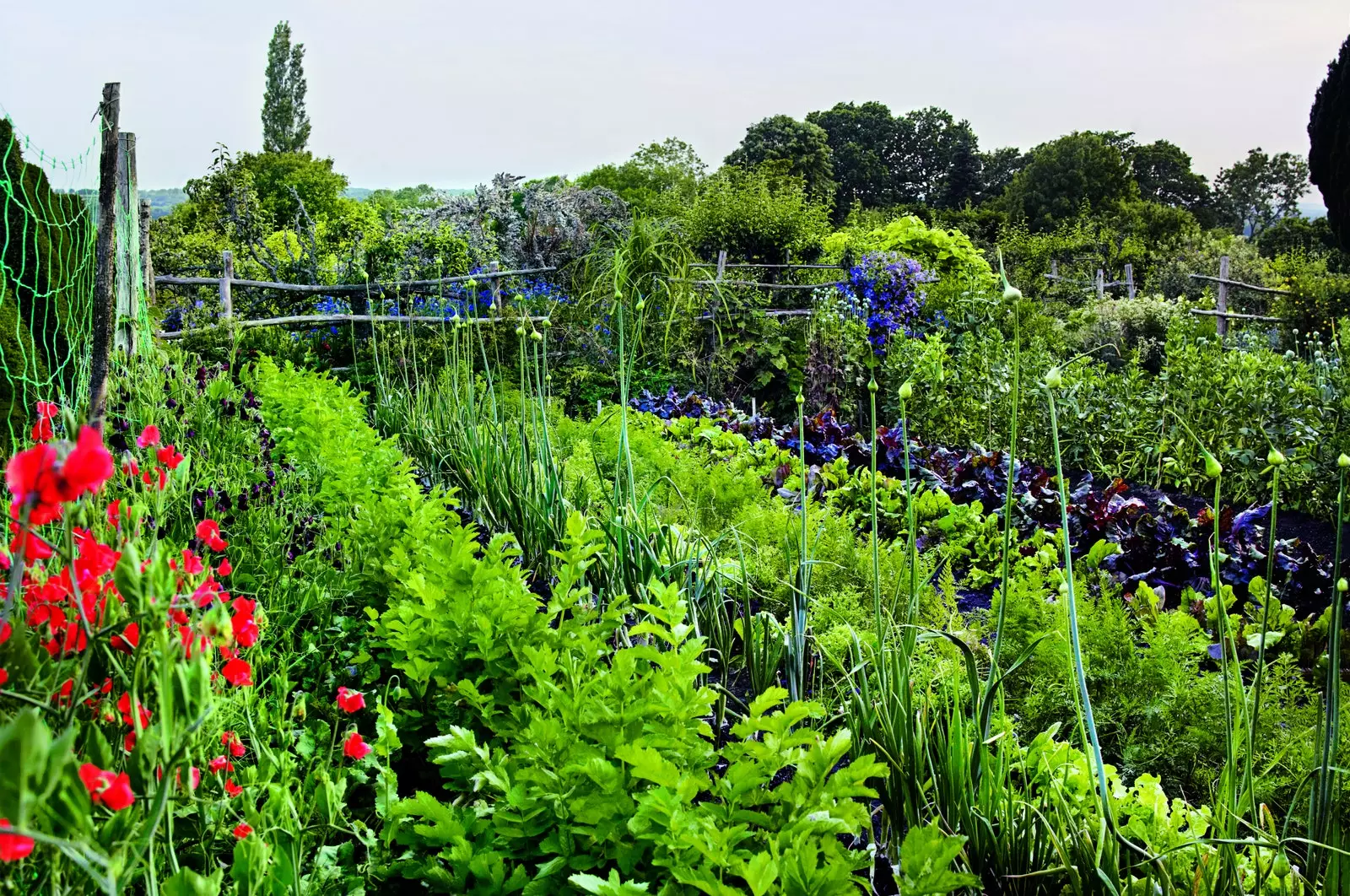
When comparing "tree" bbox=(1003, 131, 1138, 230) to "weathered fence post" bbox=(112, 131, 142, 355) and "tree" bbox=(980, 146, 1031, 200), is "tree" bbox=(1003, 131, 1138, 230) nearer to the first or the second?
"tree" bbox=(980, 146, 1031, 200)

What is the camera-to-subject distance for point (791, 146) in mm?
32219

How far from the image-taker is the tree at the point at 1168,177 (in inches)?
1431

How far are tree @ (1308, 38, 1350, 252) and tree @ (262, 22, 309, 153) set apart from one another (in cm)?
3377

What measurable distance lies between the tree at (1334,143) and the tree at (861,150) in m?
25.2

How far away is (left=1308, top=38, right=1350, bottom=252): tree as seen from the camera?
11938 millimetres

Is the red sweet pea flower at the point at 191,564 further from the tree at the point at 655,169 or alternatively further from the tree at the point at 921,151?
the tree at the point at 921,151

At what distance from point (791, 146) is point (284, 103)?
20090mm

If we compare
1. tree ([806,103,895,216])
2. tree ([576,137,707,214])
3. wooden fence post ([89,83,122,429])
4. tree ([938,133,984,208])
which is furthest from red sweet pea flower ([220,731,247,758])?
tree ([938,133,984,208])

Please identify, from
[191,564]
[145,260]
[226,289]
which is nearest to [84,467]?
[191,564]

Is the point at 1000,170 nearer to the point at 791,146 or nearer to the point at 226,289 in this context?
the point at 791,146

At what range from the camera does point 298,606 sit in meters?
2.16

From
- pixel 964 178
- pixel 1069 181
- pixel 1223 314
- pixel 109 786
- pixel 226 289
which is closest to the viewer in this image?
pixel 109 786

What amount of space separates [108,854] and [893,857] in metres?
1.28

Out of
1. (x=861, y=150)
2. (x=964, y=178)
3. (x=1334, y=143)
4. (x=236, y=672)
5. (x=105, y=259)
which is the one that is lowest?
(x=236, y=672)
